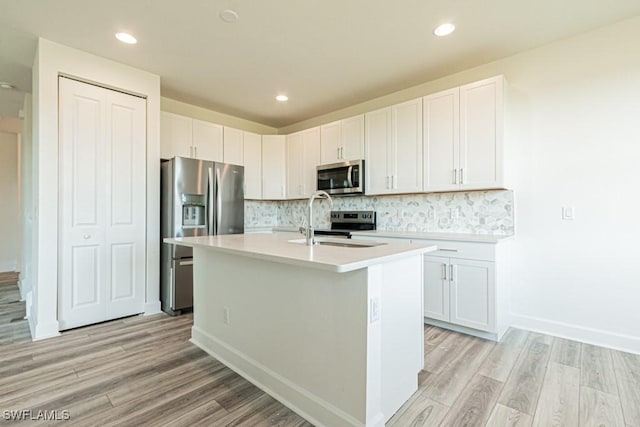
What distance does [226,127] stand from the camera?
434cm

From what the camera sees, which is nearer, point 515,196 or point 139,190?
point 515,196

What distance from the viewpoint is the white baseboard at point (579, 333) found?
2350 mm

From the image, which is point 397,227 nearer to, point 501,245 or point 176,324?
point 501,245

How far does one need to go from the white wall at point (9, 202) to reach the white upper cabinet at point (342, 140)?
592cm

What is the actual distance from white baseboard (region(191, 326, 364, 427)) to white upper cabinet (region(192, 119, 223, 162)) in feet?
8.17

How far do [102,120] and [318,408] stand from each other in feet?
10.4

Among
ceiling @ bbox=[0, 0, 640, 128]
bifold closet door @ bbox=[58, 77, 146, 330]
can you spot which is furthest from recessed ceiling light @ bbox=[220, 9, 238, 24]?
bifold closet door @ bbox=[58, 77, 146, 330]

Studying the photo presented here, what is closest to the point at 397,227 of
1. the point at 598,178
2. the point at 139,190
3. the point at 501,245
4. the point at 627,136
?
the point at 501,245

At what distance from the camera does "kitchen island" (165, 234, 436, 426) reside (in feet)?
4.64

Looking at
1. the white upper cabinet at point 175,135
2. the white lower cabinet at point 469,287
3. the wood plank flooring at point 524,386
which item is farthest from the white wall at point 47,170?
the white lower cabinet at point 469,287

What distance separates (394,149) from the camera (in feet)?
11.4

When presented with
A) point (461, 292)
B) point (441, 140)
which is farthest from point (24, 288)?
point (441, 140)

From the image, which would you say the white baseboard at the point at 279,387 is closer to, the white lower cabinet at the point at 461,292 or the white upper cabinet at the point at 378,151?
the white lower cabinet at the point at 461,292

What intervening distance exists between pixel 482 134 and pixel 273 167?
2.97 metres
